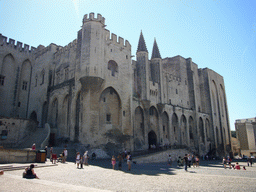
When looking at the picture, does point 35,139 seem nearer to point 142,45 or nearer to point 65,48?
point 65,48

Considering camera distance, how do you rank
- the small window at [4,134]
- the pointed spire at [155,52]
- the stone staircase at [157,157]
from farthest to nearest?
the pointed spire at [155,52] < the small window at [4,134] < the stone staircase at [157,157]

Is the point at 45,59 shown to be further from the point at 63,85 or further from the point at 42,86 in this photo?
the point at 63,85

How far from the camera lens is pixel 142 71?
3056 cm

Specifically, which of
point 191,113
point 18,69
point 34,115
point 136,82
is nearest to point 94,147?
point 136,82

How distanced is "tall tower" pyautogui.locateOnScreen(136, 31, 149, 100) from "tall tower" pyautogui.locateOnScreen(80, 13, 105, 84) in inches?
322

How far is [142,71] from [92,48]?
382 inches

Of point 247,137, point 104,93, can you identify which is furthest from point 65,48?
point 247,137

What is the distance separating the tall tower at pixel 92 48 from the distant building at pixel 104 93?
0.38ft

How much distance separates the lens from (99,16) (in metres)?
25.0

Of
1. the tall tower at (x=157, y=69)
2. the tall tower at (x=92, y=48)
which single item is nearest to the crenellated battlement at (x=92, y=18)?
the tall tower at (x=92, y=48)

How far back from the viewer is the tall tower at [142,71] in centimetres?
3025

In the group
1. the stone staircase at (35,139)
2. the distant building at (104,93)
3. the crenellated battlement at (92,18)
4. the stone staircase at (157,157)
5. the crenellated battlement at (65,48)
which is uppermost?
the crenellated battlement at (92,18)

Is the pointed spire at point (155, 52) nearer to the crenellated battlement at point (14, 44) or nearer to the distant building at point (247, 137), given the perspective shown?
the crenellated battlement at point (14, 44)

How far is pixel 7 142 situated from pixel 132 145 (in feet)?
48.9
